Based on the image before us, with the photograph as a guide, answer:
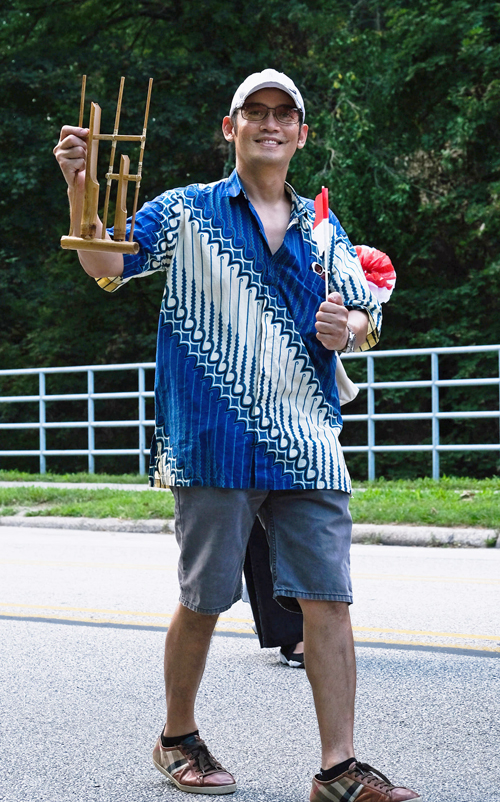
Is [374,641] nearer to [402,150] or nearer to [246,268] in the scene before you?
[246,268]

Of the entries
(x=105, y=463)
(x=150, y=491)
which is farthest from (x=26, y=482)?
(x=105, y=463)

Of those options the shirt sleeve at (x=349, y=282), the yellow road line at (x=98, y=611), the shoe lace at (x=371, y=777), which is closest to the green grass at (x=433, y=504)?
the yellow road line at (x=98, y=611)

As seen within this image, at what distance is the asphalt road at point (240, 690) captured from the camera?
12.3 ft

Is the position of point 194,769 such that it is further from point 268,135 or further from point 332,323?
point 268,135

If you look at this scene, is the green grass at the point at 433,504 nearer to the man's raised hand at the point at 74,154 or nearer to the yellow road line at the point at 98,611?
the yellow road line at the point at 98,611

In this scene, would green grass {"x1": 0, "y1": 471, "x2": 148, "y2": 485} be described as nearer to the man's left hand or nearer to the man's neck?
the man's neck

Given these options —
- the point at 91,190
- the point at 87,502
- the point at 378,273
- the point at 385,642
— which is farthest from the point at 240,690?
the point at 87,502

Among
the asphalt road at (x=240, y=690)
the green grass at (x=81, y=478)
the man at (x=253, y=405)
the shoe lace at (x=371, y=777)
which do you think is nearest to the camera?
the shoe lace at (x=371, y=777)

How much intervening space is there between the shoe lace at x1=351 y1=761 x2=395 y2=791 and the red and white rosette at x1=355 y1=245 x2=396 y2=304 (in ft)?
6.17

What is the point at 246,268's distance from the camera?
11.5 feet

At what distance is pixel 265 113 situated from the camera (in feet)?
11.7

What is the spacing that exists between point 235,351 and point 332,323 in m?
0.31

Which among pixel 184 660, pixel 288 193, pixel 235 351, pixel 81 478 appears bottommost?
pixel 81 478

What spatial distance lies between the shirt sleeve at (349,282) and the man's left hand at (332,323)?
200 millimetres
